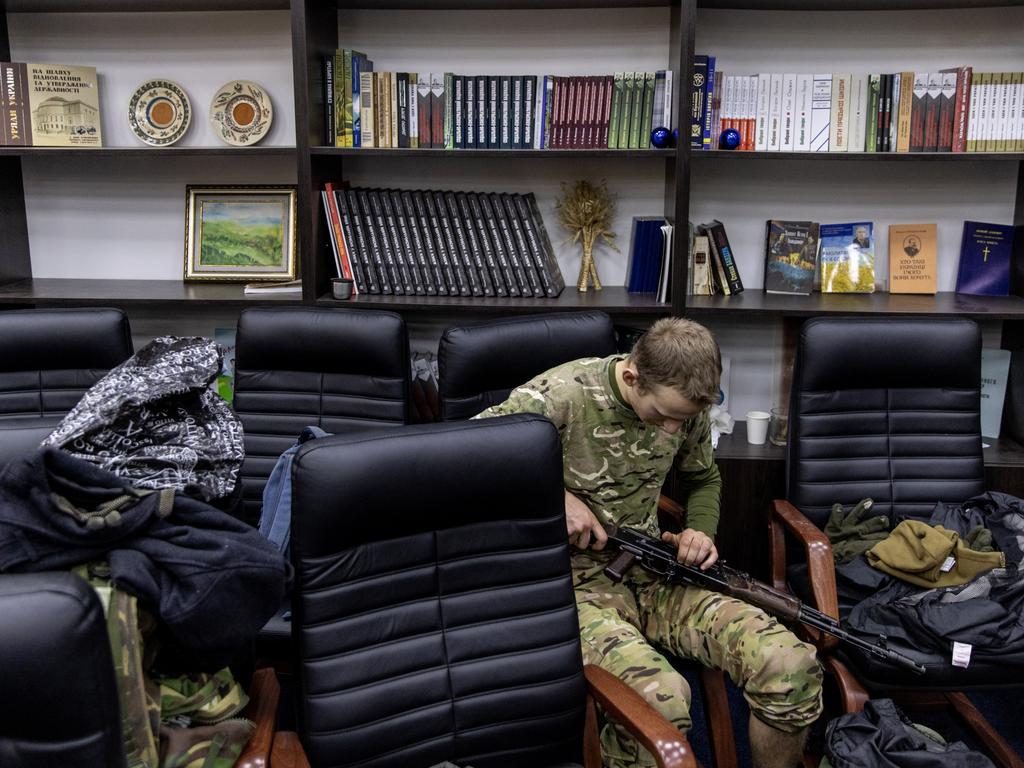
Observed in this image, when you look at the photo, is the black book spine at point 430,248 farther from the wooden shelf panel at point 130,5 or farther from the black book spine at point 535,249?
the wooden shelf panel at point 130,5

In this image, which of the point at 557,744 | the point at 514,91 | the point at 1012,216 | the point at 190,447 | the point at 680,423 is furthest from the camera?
the point at 1012,216

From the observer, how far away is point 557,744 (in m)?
1.61

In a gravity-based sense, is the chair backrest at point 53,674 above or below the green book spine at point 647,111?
below

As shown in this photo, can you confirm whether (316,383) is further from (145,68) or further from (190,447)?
(145,68)

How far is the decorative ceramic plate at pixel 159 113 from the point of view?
3148mm

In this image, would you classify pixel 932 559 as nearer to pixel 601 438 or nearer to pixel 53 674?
pixel 601 438

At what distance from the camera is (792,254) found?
10.1ft

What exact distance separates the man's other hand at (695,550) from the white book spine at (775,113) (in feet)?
4.55

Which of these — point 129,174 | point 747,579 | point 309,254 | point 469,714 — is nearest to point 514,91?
point 309,254

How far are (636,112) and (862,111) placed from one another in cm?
68

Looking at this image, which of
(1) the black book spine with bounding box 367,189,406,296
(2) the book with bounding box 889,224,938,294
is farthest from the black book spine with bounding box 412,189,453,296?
(2) the book with bounding box 889,224,938,294

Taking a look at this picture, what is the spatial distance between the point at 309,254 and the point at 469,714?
1.74 m

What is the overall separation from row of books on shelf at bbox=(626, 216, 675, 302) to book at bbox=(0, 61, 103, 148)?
5.77 ft

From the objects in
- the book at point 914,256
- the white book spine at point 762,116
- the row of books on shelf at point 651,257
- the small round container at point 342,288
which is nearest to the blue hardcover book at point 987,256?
the book at point 914,256
